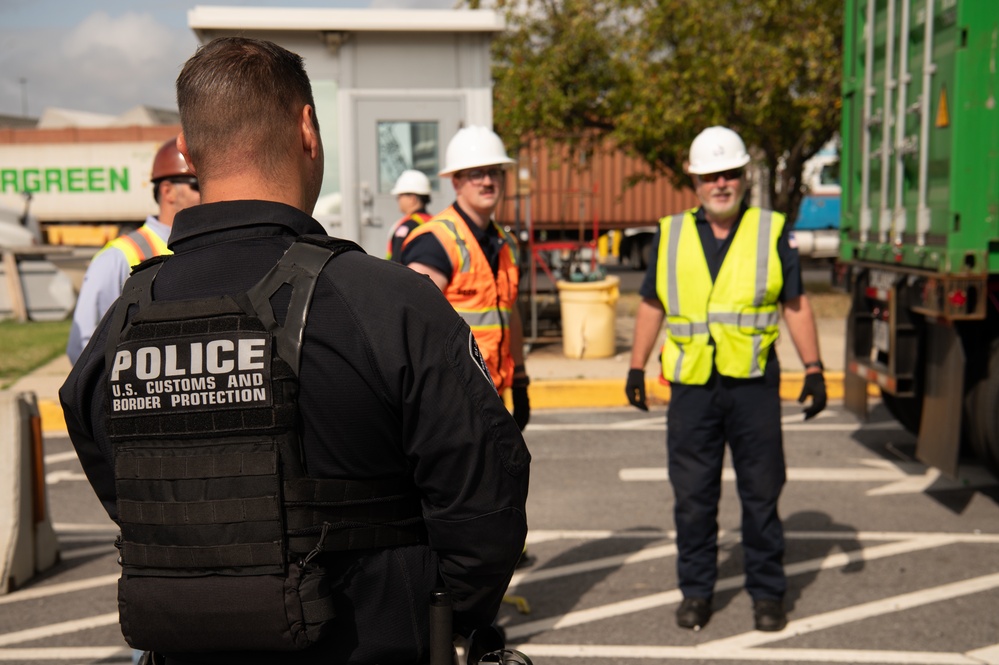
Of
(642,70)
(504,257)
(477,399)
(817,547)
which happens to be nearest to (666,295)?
(504,257)

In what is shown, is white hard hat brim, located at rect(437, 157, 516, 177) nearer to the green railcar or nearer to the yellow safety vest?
the yellow safety vest

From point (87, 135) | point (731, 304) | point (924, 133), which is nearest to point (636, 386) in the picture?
point (731, 304)

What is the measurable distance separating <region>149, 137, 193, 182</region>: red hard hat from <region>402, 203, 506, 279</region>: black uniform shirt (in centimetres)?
93

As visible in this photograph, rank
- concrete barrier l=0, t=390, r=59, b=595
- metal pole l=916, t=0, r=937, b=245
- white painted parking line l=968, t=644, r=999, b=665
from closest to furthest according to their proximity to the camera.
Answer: white painted parking line l=968, t=644, r=999, b=665 < concrete barrier l=0, t=390, r=59, b=595 < metal pole l=916, t=0, r=937, b=245

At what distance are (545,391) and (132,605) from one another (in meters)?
7.79

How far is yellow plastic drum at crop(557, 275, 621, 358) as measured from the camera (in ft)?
36.5

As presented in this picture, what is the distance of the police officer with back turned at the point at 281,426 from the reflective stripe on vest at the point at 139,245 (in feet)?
7.24

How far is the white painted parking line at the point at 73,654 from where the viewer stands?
4.42m

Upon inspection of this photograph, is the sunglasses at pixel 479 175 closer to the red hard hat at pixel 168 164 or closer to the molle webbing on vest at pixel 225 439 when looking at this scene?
the red hard hat at pixel 168 164

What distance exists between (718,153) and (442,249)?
1325mm

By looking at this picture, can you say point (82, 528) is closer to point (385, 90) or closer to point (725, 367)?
point (725, 367)

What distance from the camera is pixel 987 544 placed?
5.60 m

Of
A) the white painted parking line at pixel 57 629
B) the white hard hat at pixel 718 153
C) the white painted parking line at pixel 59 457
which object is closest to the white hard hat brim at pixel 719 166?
the white hard hat at pixel 718 153

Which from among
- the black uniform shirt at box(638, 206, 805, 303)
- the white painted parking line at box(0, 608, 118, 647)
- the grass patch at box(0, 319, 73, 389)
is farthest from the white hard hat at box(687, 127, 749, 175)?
the grass patch at box(0, 319, 73, 389)
